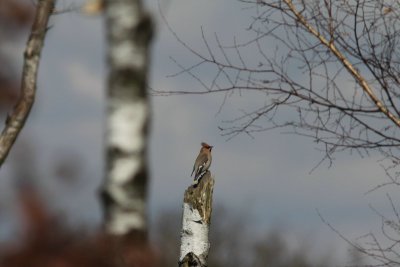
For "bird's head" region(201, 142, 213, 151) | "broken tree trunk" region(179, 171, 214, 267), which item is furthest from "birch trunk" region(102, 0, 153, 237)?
"bird's head" region(201, 142, 213, 151)

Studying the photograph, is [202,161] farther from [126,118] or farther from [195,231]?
[126,118]

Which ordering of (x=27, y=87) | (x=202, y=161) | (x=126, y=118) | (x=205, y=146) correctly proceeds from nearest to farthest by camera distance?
(x=126, y=118) → (x=27, y=87) → (x=202, y=161) → (x=205, y=146)

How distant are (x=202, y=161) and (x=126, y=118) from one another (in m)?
6.24

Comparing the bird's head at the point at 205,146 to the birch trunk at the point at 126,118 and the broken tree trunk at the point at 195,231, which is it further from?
the birch trunk at the point at 126,118

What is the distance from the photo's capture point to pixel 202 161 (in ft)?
39.0

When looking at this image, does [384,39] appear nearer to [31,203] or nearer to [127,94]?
[127,94]

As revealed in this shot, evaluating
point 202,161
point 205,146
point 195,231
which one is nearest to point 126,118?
point 195,231

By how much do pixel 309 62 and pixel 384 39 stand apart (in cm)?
70

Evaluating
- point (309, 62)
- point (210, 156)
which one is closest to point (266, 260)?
point (210, 156)

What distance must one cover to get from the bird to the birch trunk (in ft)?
15.1

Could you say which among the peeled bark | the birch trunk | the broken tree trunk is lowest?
the birch trunk

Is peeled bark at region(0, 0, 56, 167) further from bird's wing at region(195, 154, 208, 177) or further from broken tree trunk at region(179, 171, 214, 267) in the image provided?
bird's wing at region(195, 154, 208, 177)

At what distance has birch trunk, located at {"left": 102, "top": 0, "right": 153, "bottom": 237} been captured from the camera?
565 cm

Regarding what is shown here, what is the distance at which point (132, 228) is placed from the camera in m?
5.72
